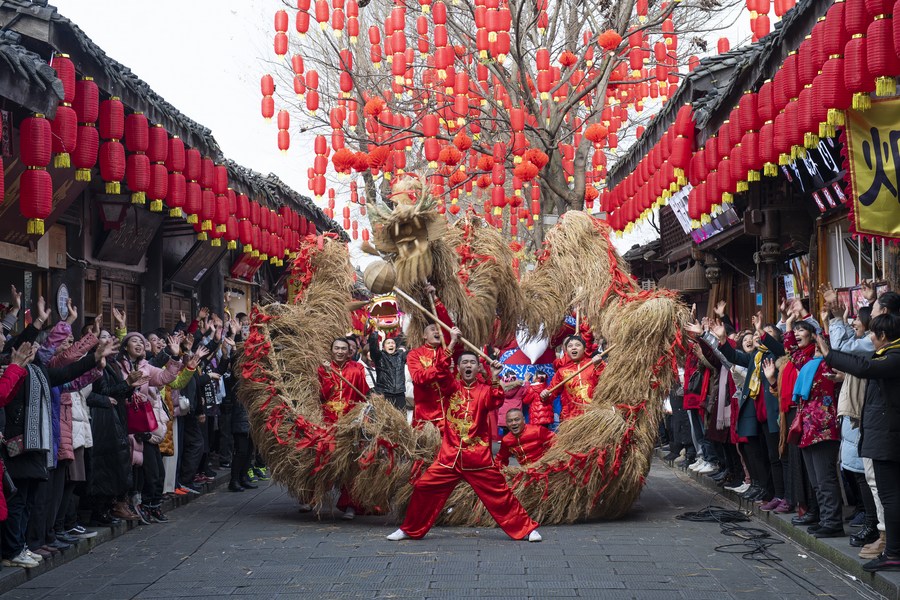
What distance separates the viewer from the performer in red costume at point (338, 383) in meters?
11.2

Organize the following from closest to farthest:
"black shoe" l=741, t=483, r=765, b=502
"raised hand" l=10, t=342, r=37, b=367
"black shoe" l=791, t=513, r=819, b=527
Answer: "raised hand" l=10, t=342, r=37, b=367
"black shoe" l=791, t=513, r=819, b=527
"black shoe" l=741, t=483, r=765, b=502

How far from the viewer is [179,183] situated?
1266 cm

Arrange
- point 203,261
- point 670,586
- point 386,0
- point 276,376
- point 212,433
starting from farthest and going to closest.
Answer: point 386,0 → point 203,261 → point 212,433 → point 276,376 → point 670,586

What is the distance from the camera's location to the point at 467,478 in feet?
30.3

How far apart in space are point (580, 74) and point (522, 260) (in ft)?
32.0

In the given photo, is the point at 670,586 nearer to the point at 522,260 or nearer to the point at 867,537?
the point at 867,537

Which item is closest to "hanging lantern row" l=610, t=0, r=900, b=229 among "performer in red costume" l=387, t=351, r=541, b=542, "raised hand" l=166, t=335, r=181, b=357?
"performer in red costume" l=387, t=351, r=541, b=542

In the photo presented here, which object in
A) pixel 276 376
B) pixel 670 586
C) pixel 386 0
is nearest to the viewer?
pixel 670 586

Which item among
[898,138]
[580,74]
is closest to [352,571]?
[898,138]

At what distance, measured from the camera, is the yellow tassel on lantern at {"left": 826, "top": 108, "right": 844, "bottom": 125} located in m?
8.58

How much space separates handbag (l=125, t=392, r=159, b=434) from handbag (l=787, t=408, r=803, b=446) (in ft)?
18.9

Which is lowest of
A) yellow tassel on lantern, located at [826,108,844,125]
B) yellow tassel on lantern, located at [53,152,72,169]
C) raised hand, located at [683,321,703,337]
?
raised hand, located at [683,321,703,337]

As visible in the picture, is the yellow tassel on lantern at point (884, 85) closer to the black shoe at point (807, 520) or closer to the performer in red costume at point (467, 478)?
the black shoe at point (807, 520)

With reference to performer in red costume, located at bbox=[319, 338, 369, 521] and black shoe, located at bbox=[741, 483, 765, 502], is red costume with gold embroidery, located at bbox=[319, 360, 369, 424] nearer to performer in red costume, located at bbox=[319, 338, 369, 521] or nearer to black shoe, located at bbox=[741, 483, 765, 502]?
performer in red costume, located at bbox=[319, 338, 369, 521]
